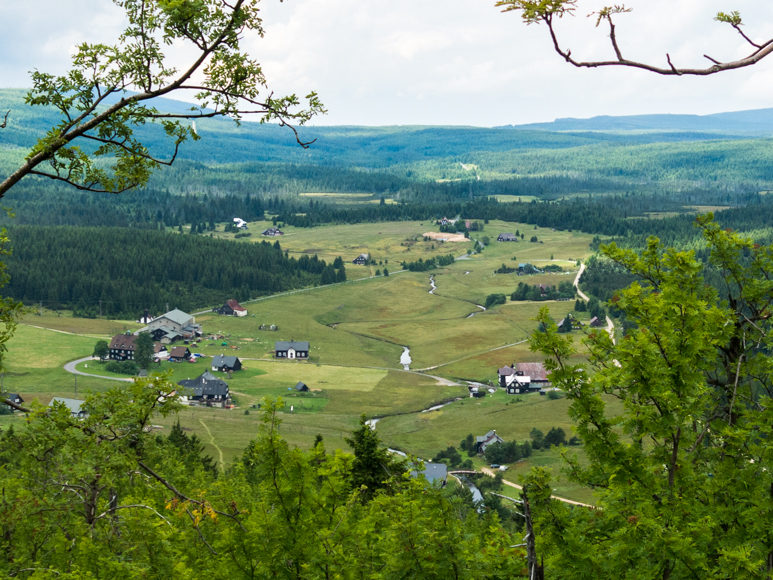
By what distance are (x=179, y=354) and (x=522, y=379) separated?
71.0m

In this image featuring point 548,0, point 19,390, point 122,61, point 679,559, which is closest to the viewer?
point 548,0

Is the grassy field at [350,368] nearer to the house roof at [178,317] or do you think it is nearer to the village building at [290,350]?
the village building at [290,350]

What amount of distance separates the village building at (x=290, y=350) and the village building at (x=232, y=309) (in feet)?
120

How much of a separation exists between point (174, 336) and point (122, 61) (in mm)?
161520

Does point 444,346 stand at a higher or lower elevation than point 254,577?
lower

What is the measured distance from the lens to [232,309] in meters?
188

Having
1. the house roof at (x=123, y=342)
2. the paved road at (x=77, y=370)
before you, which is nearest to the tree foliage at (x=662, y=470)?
the paved road at (x=77, y=370)

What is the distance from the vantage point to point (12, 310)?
13.1 metres

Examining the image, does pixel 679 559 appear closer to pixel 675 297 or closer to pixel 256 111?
pixel 675 297

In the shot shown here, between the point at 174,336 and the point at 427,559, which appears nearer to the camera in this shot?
the point at 427,559

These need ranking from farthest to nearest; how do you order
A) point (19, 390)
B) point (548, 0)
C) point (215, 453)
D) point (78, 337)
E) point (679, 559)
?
point (78, 337), point (19, 390), point (215, 453), point (679, 559), point (548, 0)

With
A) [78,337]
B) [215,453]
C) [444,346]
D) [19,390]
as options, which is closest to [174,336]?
[78,337]

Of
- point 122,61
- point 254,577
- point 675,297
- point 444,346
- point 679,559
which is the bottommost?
point 444,346

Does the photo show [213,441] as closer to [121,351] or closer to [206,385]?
[206,385]
